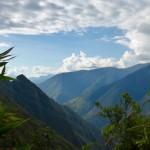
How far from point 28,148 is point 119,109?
1892cm

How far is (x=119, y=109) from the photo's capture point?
2241 centimetres

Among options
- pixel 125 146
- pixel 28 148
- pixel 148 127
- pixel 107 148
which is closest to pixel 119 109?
pixel 125 146

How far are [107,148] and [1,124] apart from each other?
1.83 m

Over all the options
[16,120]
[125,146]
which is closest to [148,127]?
[125,146]

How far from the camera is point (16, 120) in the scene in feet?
14.5

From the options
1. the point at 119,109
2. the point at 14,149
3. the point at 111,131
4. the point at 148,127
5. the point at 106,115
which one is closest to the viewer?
the point at 14,149

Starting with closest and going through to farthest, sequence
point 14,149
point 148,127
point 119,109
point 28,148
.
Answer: point 28,148 < point 14,149 < point 148,127 < point 119,109

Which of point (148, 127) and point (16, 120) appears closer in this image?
Answer: point (16, 120)

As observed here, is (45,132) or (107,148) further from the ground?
(107,148)

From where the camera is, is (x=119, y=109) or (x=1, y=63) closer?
(x=1, y=63)

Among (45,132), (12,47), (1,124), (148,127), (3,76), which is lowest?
(45,132)

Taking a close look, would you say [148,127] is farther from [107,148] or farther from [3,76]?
[3,76]

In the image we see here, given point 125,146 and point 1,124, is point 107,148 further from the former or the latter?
point 125,146

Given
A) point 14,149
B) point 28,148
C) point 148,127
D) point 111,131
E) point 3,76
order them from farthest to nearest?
point 148,127, point 111,131, point 3,76, point 14,149, point 28,148
